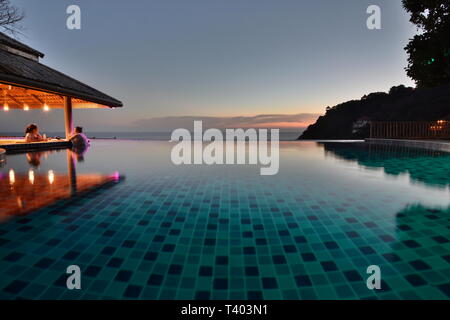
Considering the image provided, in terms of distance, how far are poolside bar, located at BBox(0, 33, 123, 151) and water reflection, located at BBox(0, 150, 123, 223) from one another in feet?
13.8

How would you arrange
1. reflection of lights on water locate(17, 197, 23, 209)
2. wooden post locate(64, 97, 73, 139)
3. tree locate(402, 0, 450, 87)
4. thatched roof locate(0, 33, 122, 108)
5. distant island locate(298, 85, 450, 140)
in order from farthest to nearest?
distant island locate(298, 85, 450, 140) < wooden post locate(64, 97, 73, 139) < tree locate(402, 0, 450, 87) < thatched roof locate(0, 33, 122, 108) < reflection of lights on water locate(17, 197, 23, 209)

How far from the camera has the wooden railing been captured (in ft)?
54.9

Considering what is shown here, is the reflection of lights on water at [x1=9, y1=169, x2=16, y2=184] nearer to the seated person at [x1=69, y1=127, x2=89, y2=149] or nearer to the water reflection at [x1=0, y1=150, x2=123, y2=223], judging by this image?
the water reflection at [x1=0, y1=150, x2=123, y2=223]


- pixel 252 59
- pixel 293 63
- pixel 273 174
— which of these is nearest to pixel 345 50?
pixel 293 63

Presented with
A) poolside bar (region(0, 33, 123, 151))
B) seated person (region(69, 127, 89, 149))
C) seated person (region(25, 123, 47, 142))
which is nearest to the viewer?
poolside bar (region(0, 33, 123, 151))

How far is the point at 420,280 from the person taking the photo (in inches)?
79.7

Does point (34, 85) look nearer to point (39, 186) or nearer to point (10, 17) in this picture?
point (39, 186)

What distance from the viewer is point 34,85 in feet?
30.3

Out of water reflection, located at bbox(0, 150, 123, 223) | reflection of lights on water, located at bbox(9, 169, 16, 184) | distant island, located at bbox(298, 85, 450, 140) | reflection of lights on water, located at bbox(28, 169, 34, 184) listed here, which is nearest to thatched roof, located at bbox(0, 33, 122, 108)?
reflection of lights on water, located at bbox(9, 169, 16, 184)

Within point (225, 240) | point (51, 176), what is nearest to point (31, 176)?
point (51, 176)

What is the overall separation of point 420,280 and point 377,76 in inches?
1108

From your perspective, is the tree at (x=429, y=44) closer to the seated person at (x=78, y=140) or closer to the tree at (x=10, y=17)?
the seated person at (x=78, y=140)

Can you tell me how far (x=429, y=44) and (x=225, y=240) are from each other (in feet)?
42.3
